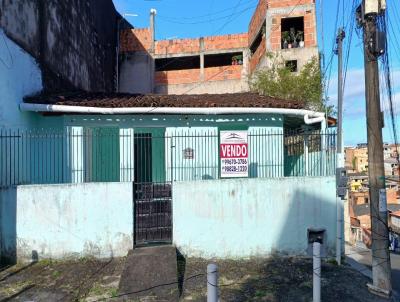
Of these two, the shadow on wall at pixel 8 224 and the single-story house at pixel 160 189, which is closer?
the shadow on wall at pixel 8 224

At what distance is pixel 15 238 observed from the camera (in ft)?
27.6

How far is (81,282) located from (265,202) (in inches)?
159

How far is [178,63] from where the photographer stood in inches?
1126

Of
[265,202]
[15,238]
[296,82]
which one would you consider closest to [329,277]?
[265,202]

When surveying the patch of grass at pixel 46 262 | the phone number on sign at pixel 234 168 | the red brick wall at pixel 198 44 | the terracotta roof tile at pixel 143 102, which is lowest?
the patch of grass at pixel 46 262

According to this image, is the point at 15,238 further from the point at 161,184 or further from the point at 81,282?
the point at 161,184

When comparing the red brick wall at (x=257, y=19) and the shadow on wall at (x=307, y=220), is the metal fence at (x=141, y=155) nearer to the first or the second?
the shadow on wall at (x=307, y=220)

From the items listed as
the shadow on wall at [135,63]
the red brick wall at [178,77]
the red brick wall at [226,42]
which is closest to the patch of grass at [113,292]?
the shadow on wall at [135,63]

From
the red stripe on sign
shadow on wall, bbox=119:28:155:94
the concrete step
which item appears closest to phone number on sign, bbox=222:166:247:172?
the red stripe on sign

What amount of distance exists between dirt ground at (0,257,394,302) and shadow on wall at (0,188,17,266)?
277 millimetres

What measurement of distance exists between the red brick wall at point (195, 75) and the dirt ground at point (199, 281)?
743 inches

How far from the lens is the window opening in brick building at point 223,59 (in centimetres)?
2693

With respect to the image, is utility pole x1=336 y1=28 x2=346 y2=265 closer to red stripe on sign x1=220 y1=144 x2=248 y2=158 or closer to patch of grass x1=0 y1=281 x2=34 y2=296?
red stripe on sign x1=220 y1=144 x2=248 y2=158

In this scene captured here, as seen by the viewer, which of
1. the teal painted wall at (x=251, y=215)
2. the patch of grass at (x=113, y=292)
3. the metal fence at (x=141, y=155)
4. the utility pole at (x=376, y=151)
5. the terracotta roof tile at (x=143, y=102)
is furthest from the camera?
the terracotta roof tile at (x=143, y=102)
